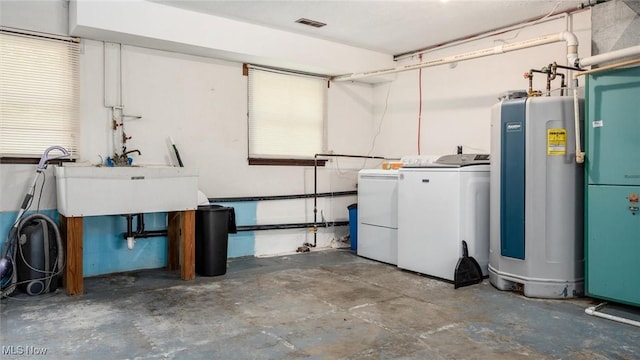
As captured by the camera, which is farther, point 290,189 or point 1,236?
point 290,189

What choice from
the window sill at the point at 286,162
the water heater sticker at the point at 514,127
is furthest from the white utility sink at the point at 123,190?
the water heater sticker at the point at 514,127

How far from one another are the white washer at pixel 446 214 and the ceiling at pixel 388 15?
1433 millimetres

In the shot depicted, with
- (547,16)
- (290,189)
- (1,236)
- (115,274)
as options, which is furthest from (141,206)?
(547,16)

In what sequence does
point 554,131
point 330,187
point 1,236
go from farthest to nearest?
point 330,187 → point 1,236 → point 554,131

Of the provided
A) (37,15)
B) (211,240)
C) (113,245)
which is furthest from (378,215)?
(37,15)

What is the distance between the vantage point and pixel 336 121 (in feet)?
19.4

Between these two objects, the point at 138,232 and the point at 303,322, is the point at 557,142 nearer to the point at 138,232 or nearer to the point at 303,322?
the point at 303,322

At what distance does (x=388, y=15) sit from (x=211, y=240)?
112 inches

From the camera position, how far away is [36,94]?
3.85 meters

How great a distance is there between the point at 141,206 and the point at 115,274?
3.10 ft

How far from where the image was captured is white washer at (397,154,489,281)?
3.89 m

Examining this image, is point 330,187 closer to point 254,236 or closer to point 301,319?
point 254,236

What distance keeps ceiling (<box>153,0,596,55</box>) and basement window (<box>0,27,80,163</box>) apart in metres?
1.10

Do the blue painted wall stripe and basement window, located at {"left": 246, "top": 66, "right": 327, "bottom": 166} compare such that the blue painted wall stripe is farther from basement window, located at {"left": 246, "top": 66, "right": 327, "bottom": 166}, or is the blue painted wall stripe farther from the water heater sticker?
the water heater sticker
